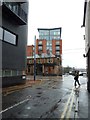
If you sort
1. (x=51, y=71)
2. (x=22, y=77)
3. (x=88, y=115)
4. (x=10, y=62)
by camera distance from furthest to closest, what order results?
(x=51, y=71) < (x=22, y=77) < (x=10, y=62) < (x=88, y=115)

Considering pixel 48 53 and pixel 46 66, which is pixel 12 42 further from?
pixel 48 53

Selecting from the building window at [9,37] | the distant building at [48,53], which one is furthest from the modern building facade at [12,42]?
the distant building at [48,53]

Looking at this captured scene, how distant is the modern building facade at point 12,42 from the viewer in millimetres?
24969

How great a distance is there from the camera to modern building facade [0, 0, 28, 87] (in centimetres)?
2497

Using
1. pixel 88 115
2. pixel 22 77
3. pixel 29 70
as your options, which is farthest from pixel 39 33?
pixel 88 115

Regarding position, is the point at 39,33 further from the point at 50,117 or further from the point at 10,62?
the point at 50,117

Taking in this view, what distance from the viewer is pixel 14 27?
2844 centimetres

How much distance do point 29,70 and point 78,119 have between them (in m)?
79.8

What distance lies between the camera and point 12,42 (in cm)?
2834

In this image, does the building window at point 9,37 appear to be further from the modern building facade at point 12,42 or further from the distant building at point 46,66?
the distant building at point 46,66

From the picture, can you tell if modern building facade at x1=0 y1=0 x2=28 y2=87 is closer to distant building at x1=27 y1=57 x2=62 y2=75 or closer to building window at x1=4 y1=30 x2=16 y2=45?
building window at x1=4 y1=30 x2=16 y2=45

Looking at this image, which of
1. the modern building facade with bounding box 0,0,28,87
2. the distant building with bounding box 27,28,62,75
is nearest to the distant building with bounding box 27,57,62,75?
the distant building with bounding box 27,28,62,75

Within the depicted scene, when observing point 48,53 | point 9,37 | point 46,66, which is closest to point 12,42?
point 9,37

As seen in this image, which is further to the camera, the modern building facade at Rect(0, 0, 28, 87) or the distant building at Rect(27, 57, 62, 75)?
the distant building at Rect(27, 57, 62, 75)
